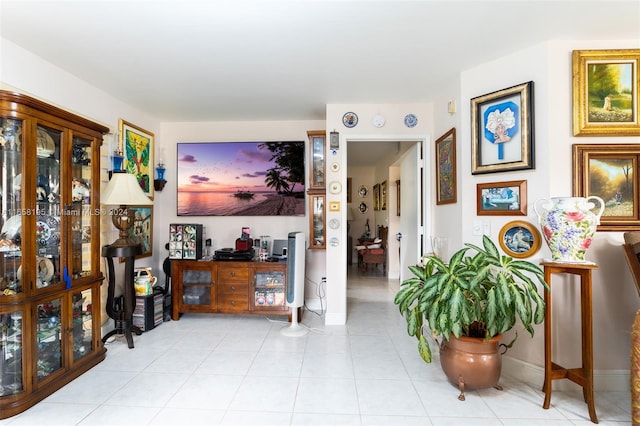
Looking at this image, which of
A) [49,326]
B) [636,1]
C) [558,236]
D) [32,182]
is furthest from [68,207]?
[636,1]

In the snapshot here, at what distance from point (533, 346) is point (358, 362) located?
1.32m

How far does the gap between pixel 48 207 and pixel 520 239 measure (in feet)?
11.4

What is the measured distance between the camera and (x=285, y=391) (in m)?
1.97

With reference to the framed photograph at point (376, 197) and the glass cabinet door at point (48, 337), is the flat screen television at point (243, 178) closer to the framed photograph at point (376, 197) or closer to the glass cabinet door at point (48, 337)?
the glass cabinet door at point (48, 337)

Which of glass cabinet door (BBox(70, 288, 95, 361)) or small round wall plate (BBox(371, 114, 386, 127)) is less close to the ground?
small round wall plate (BBox(371, 114, 386, 127))

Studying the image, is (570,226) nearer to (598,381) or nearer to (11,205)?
(598,381)

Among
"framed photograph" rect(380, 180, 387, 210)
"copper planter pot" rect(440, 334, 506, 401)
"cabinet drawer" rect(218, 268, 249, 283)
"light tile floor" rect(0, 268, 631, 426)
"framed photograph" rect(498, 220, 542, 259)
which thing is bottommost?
"light tile floor" rect(0, 268, 631, 426)

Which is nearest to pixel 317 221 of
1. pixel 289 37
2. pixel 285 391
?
pixel 285 391

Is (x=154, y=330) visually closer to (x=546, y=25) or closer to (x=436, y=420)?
(x=436, y=420)

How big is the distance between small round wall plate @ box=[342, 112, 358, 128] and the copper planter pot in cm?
230

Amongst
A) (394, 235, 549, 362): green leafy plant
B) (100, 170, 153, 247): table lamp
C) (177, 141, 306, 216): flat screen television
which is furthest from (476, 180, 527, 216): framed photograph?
(100, 170, 153, 247): table lamp

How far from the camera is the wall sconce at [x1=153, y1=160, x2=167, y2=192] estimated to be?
3669 millimetres

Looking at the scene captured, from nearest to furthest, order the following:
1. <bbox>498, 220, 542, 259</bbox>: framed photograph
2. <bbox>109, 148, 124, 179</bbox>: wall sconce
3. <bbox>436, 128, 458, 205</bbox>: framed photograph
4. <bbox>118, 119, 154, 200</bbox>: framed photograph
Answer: <bbox>498, 220, 542, 259</bbox>: framed photograph → <bbox>436, 128, 458, 205</bbox>: framed photograph → <bbox>109, 148, 124, 179</bbox>: wall sconce → <bbox>118, 119, 154, 200</bbox>: framed photograph

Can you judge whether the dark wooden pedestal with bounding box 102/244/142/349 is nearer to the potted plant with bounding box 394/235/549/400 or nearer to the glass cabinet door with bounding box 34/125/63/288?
the glass cabinet door with bounding box 34/125/63/288
